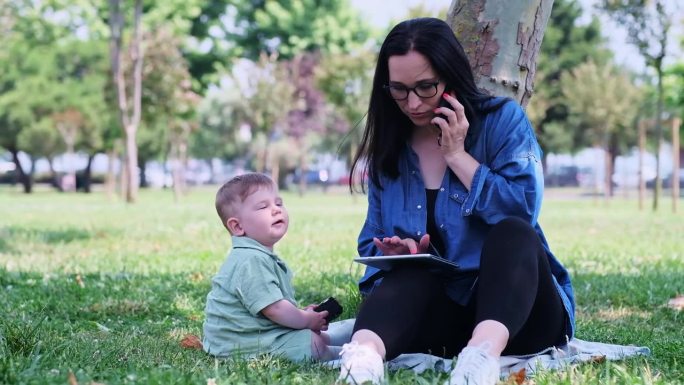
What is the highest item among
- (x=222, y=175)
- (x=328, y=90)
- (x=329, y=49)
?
(x=329, y=49)

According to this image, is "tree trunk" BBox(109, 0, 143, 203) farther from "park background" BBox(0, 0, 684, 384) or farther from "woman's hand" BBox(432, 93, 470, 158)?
"woman's hand" BBox(432, 93, 470, 158)

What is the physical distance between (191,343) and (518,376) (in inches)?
63.2

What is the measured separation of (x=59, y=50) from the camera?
45094 mm

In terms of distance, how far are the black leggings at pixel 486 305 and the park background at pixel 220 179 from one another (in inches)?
9.5

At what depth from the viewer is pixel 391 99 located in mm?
3645

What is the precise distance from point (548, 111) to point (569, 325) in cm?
4406

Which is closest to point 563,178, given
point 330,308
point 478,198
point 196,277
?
point 196,277

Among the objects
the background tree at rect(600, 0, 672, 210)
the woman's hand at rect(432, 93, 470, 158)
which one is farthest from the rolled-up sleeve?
the background tree at rect(600, 0, 672, 210)

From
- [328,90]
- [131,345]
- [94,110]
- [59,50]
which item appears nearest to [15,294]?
[131,345]

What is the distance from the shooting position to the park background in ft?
12.6

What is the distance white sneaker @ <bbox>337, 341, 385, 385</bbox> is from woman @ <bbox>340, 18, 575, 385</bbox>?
0.04 ft

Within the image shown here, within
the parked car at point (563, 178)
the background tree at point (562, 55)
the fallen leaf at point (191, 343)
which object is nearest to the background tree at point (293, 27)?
the background tree at point (562, 55)

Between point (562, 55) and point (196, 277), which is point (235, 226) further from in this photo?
point (562, 55)

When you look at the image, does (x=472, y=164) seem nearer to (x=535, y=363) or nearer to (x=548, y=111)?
(x=535, y=363)
